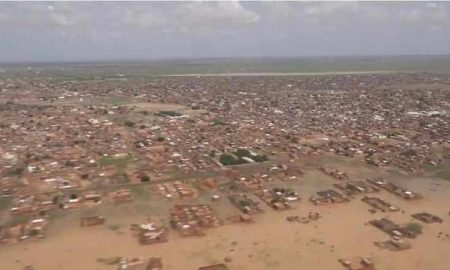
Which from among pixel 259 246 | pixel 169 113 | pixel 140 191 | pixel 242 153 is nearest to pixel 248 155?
pixel 242 153

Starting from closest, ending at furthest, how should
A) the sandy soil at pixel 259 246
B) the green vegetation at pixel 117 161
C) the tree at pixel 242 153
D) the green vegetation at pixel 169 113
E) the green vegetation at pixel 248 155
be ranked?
1. the sandy soil at pixel 259 246
2. the green vegetation at pixel 117 161
3. the green vegetation at pixel 248 155
4. the tree at pixel 242 153
5. the green vegetation at pixel 169 113

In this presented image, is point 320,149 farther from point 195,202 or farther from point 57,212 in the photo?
point 57,212

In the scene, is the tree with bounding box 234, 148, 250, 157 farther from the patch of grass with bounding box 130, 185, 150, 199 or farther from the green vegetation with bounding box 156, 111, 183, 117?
the green vegetation with bounding box 156, 111, 183, 117

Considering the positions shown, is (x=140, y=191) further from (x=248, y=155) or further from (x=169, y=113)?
(x=169, y=113)

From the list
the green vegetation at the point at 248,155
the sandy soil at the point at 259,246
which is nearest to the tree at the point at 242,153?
the green vegetation at the point at 248,155

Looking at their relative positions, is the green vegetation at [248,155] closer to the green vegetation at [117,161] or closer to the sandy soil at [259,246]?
the green vegetation at [117,161]

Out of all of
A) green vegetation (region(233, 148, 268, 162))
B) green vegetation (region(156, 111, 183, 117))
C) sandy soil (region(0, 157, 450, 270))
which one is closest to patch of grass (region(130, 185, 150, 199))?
sandy soil (region(0, 157, 450, 270))
